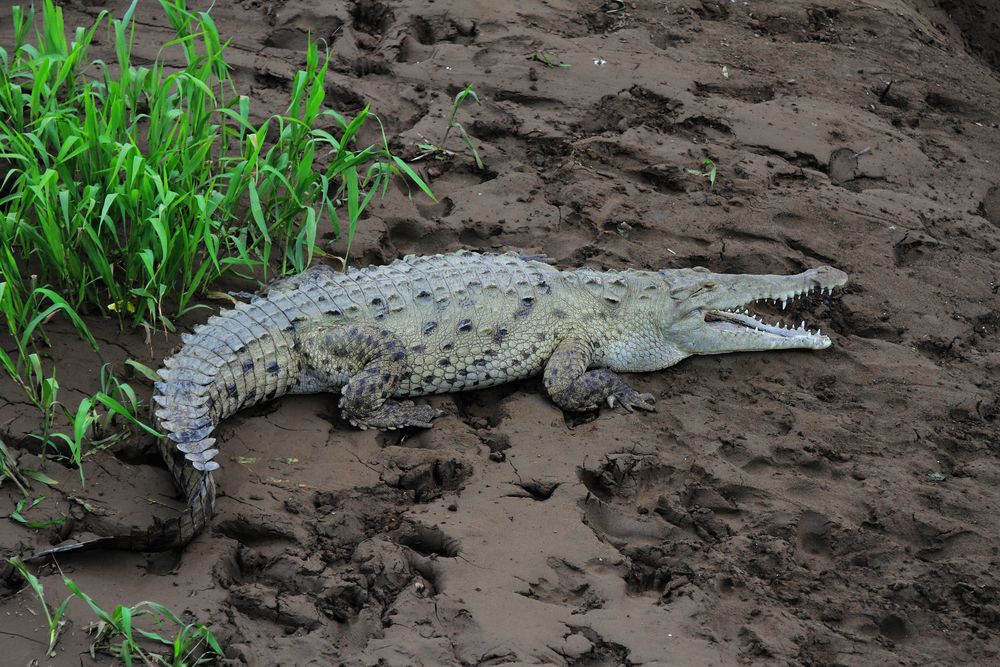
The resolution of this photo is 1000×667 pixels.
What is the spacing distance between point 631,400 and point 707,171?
2108mm

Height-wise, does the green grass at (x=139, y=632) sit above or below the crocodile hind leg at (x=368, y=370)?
below

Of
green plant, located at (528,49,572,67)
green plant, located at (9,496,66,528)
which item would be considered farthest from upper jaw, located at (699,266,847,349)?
green plant, located at (9,496,66,528)

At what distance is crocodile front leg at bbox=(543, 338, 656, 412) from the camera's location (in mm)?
4645

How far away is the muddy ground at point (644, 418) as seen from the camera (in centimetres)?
349

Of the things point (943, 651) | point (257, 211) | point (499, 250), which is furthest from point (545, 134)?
point (943, 651)

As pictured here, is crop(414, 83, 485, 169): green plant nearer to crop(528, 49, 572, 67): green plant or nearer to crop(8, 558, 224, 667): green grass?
crop(528, 49, 572, 67): green plant

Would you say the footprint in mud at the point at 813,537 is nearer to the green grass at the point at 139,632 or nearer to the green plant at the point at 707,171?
the green grass at the point at 139,632

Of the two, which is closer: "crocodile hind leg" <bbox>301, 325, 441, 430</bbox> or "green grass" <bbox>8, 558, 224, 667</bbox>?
"green grass" <bbox>8, 558, 224, 667</bbox>

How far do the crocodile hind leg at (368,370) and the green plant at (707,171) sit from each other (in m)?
2.47

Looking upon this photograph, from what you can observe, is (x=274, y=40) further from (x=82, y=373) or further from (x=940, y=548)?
(x=940, y=548)

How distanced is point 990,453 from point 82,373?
13.4 ft

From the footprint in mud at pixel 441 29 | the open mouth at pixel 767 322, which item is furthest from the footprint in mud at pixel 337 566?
the footprint in mud at pixel 441 29

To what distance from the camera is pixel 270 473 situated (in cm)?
402

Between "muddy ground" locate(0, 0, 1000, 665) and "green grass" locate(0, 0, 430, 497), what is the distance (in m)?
0.21
